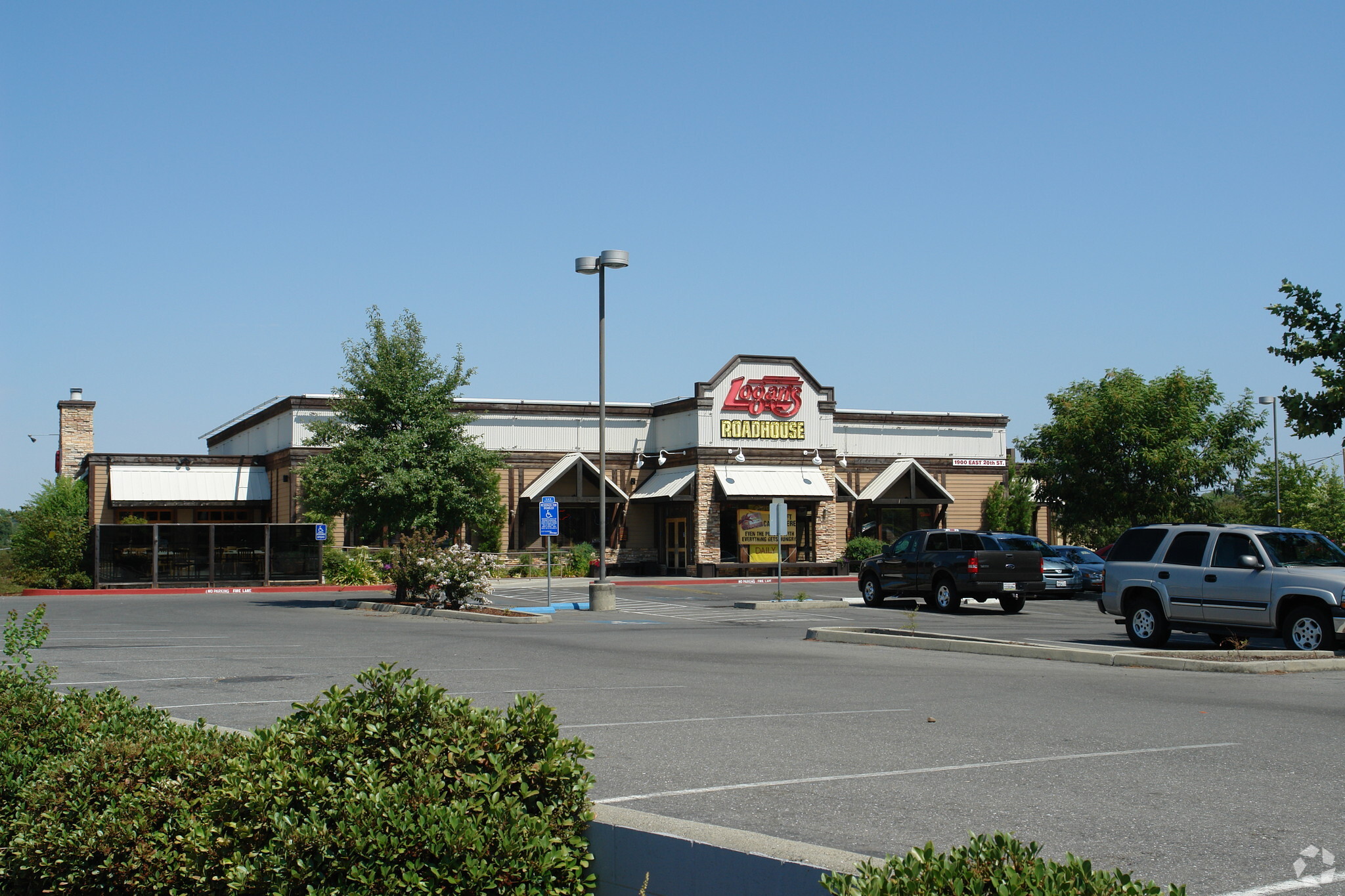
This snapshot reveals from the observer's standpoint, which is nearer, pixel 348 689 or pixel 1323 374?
pixel 348 689

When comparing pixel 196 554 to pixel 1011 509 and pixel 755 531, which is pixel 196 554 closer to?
pixel 755 531

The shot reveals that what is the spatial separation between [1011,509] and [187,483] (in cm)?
3481

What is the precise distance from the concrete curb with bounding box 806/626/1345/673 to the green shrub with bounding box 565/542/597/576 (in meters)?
26.1

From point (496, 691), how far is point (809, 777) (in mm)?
5499

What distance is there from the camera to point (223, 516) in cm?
5153

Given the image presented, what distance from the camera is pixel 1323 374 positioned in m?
21.9

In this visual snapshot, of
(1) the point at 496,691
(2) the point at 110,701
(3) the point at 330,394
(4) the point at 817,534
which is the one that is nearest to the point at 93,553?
(3) the point at 330,394

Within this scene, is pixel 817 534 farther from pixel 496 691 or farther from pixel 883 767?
pixel 883 767

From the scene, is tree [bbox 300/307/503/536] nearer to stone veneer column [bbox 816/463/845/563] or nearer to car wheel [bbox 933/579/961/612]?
car wheel [bbox 933/579/961/612]

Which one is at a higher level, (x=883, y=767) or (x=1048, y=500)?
(x=1048, y=500)

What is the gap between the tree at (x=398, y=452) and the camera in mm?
32094

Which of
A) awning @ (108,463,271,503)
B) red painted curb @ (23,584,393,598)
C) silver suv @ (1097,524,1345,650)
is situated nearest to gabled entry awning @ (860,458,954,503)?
red painted curb @ (23,584,393,598)

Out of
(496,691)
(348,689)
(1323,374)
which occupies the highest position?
(1323,374)

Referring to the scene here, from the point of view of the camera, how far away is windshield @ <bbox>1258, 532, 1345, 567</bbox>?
17.0 meters
